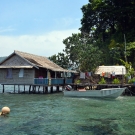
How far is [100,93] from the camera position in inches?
917

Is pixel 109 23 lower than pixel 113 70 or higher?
higher

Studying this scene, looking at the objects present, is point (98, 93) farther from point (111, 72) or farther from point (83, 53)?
→ point (83, 53)

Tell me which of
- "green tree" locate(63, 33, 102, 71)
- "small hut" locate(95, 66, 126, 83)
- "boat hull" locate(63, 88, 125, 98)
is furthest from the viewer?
"green tree" locate(63, 33, 102, 71)

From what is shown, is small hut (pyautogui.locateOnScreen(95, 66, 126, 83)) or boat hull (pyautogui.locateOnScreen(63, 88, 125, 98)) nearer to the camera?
boat hull (pyautogui.locateOnScreen(63, 88, 125, 98))

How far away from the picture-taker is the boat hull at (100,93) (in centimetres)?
2272

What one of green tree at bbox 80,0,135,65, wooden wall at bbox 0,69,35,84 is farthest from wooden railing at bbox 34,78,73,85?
green tree at bbox 80,0,135,65

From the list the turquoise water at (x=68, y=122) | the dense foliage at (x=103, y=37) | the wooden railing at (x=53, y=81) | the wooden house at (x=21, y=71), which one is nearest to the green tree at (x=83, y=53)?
the dense foliage at (x=103, y=37)

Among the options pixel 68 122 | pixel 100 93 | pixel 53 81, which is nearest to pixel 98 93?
pixel 100 93

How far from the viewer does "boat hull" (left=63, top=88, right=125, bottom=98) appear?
74.5 ft

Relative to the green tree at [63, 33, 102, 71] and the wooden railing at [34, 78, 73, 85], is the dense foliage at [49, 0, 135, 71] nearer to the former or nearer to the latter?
the green tree at [63, 33, 102, 71]

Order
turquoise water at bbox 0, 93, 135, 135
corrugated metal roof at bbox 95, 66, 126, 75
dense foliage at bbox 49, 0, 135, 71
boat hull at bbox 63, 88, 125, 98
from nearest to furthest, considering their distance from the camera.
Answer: turquoise water at bbox 0, 93, 135, 135 → boat hull at bbox 63, 88, 125, 98 → corrugated metal roof at bbox 95, 66, 126, 75 → dense foliage at bbox 49, 0, 135, 71

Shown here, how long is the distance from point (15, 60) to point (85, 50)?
8.89m

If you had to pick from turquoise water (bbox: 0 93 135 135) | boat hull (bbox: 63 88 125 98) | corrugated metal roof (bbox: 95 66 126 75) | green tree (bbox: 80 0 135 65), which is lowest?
turquoise water (bbox: 0 93 135 135)

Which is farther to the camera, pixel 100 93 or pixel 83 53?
pixel 83 53
